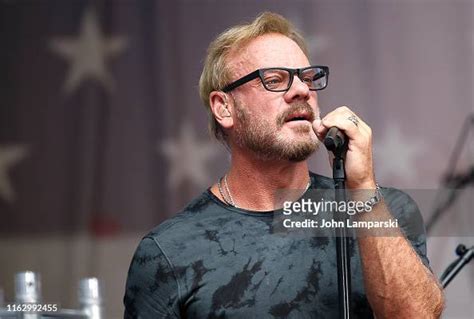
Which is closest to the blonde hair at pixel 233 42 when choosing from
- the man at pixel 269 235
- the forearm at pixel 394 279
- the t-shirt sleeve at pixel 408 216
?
the man at pixel 269 235

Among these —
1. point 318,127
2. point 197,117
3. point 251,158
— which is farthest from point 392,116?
point 318,127

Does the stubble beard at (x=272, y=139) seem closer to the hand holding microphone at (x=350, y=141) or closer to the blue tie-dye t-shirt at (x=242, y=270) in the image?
the blue tie-dye t-shirt at (x=242, y=270)

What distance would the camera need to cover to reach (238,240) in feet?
9.68

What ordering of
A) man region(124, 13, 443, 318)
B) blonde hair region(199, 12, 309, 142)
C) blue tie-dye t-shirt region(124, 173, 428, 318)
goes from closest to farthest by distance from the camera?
man region(124, 13, 443, 318), blue tie-dye t-shirt region(124, 173, 428, 318), blonde hair region(199, 12, 309, 142)

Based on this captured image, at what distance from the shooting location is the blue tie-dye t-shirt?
283 centimetres

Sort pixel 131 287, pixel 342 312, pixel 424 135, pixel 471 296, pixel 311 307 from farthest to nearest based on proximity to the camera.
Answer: pixel 424 135, pixel 471 296, pixel 131 287, pixel 311 307, pixel 342 312

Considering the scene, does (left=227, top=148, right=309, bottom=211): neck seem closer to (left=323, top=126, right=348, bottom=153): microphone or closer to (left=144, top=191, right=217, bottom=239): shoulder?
(left=144, top=191, right=217, bottom=239): shoulder

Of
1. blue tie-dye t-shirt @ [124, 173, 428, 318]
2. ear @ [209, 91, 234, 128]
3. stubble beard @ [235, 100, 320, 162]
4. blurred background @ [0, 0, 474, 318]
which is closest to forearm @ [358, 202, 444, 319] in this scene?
blue tie-dye t-shirt @ [124, 173, 428, 318]

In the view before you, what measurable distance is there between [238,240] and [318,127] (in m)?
0.47

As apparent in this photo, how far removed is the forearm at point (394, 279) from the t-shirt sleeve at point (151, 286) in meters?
0.53

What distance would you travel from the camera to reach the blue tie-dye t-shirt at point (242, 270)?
2828mm

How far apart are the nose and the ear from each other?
27 cm

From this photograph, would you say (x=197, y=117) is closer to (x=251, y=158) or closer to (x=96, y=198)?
(x=96, y=198)

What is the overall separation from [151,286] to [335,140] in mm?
683
